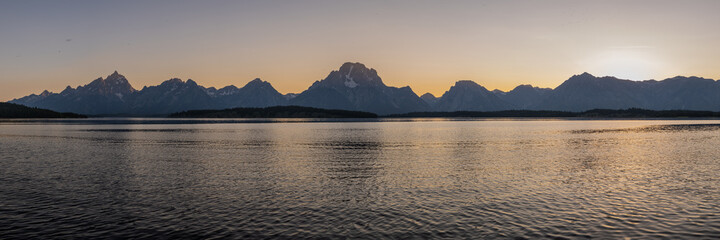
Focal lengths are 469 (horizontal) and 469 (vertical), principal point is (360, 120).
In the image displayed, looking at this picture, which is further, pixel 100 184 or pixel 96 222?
pixel 100 184

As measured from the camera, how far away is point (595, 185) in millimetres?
39094

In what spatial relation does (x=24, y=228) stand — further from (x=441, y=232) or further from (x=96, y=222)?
(x=441, y=232)

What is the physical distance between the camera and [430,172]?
48.0 metres

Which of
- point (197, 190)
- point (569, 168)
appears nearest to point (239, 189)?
point (197, 190)

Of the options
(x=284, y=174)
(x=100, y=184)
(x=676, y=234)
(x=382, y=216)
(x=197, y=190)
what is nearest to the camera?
(x=676, y=234)

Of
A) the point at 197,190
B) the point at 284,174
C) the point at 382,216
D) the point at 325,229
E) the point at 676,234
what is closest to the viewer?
the point at 676,234

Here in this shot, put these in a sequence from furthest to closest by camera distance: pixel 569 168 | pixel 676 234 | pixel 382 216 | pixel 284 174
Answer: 1. pixel 569 168
2. pixel 284 174
3. pixel 382 216
4. pixel 676 234

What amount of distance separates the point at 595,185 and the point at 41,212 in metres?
40.2

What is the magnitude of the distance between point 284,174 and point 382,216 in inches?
830

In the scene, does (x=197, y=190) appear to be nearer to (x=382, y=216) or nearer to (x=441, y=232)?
(x=382, y=216)

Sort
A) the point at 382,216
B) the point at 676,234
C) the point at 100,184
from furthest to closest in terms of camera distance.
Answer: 1. the point at 100,184
2. the point at 382,216
3. the point at 676,234

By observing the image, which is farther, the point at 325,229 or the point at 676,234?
the point at 325,229

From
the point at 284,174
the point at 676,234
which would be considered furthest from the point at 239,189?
the point at 676,234

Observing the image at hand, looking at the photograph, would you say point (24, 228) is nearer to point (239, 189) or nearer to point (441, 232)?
point (239, 189)
